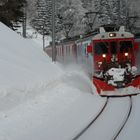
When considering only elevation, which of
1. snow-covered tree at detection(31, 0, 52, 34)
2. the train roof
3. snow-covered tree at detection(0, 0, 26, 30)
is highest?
snow-covered tree at detection(0, 0, 26, 30)

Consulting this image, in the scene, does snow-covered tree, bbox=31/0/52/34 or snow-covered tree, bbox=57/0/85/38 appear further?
snow-covered tree, bbox=31/0/52/34

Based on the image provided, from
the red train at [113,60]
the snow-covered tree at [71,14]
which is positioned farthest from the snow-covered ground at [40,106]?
the snow-covered tree at [71,14]

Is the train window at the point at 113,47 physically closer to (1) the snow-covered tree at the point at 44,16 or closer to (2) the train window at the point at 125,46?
(2) the train window at the point at 125,46

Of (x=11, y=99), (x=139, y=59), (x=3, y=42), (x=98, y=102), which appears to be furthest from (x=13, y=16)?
(x=11, y=99)

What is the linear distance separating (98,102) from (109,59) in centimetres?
438

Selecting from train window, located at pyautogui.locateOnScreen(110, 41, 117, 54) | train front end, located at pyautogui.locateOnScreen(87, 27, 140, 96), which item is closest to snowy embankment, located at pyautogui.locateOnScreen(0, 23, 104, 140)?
train front end, located at pyautogui.locateOnScreen(87, 27, 140, 96)

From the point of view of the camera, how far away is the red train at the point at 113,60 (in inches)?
839

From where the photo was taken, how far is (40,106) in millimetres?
15820

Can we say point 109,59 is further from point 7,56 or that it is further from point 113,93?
point 7,56

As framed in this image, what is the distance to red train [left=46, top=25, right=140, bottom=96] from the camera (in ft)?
69.9

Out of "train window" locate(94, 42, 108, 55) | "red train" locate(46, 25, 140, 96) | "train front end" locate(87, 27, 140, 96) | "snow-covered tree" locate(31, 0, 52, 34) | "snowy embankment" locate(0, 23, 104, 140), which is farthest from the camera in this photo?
"snow-covered tree" locate(31, 0, 52, 34)

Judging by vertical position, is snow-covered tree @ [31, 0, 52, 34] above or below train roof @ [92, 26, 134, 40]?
below

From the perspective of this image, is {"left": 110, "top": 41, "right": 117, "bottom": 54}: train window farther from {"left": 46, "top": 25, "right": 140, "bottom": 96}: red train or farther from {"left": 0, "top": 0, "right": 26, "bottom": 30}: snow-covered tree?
{"left": 0, "top": 0, "right": 26, "bottom": 30}: snow-covered tree

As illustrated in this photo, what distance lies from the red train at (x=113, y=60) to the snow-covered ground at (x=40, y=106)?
0.84 m
